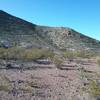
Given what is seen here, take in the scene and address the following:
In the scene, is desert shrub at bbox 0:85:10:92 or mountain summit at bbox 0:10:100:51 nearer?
desert shrub at bbox 0:85:10:92

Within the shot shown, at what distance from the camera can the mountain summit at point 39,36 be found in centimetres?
7538

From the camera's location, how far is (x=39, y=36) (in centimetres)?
9169

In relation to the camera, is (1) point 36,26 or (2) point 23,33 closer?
(2) point 23,33

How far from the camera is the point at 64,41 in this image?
326 feet

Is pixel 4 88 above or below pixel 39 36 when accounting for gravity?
below

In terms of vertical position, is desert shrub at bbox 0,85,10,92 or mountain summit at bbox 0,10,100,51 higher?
mountain summit at bbox 0,10,100,51

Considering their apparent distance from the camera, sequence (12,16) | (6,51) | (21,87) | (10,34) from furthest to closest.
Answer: (12,16), (10,34), (6,51), (21,87)

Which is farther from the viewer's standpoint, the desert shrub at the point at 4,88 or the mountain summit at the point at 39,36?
the mountain summit at the point at 39,36

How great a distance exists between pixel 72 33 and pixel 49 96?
88.0 meters

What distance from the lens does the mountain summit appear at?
75375mm

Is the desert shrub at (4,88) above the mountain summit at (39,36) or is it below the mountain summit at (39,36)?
below

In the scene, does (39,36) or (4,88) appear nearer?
(4,88)

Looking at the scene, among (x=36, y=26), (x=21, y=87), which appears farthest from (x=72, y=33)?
(x=21, y=87)

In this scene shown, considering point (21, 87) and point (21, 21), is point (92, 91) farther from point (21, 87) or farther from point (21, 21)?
point (21, 21)
